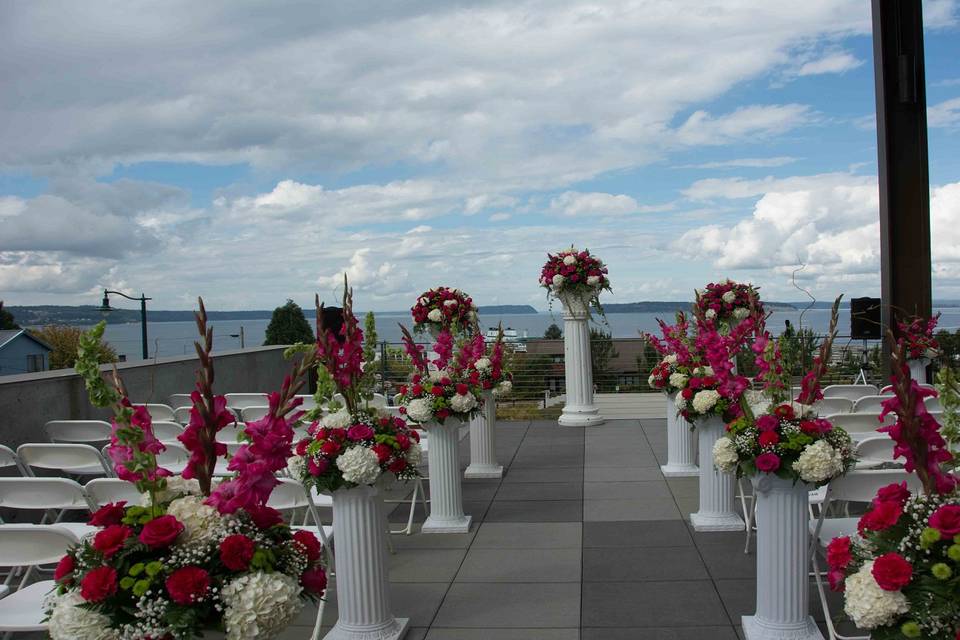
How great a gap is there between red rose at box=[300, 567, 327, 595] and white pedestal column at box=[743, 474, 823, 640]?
7.08ft

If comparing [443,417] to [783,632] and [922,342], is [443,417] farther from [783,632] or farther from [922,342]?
[922,342]

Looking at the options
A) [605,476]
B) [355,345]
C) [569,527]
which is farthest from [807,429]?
[605,476]

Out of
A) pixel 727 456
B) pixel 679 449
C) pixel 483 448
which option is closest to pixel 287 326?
pixel 483 448

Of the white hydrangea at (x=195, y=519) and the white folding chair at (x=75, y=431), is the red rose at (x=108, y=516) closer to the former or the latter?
the white hydrangea at (x=195, y=519)

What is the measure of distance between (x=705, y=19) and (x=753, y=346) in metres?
5.88

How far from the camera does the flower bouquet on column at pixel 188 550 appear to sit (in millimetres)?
2074

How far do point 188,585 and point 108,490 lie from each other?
7.24ft

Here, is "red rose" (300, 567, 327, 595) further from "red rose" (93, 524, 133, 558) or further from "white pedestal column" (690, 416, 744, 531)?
"white pedestal column" (690, 416, 744, 531)

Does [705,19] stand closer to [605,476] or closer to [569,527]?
[605,476]

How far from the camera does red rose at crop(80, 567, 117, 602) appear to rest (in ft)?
6.67

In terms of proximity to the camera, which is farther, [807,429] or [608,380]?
[608,380]

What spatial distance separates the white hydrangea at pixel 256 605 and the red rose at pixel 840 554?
5.20 ft

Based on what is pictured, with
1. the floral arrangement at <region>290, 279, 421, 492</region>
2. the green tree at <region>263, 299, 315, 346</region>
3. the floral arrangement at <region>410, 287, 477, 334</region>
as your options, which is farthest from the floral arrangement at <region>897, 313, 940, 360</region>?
the green tree at <region>263, 299, 315, 346</region>

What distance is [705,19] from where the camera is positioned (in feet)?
28.7
